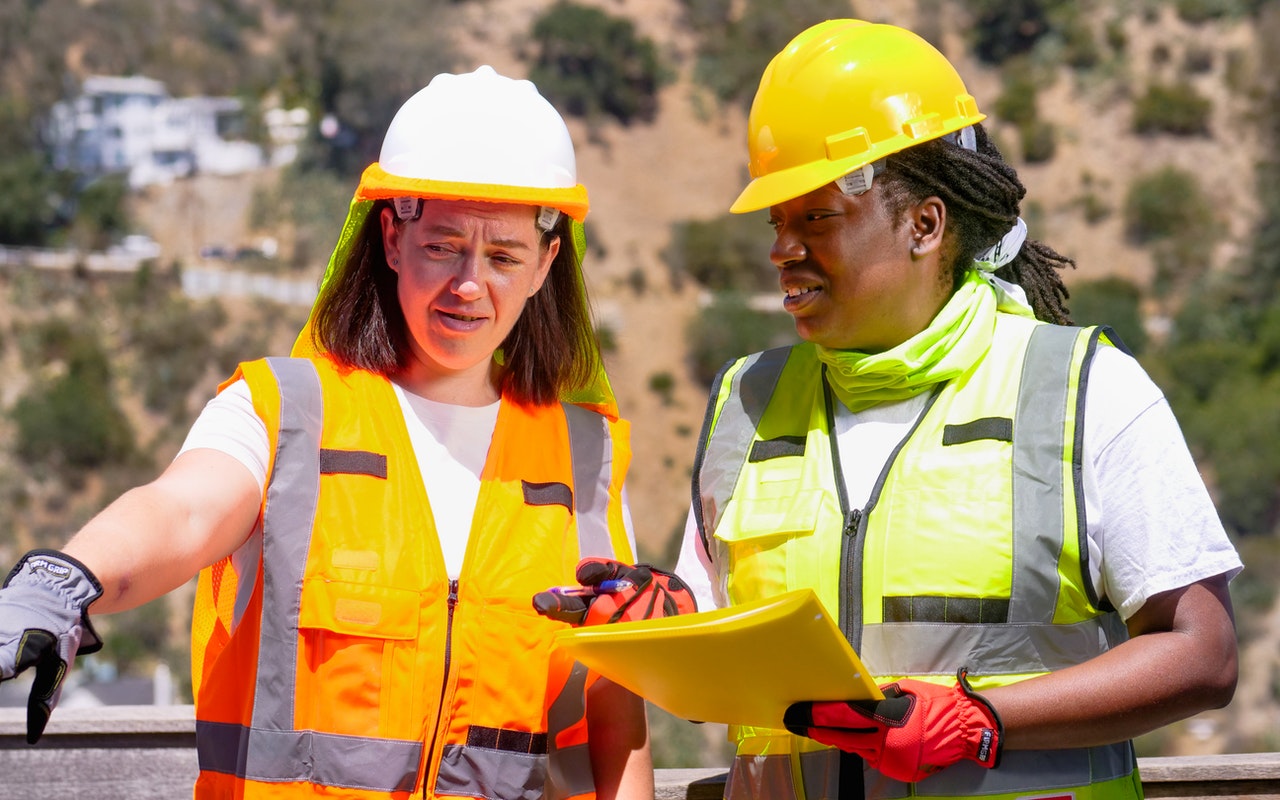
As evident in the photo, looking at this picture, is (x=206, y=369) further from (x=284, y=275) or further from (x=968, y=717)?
(x=968, y=717)

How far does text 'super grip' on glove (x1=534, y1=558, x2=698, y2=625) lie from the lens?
2.35 metres

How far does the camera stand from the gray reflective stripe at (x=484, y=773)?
2348 millimetres

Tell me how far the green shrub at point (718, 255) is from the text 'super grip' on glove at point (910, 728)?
3902cm

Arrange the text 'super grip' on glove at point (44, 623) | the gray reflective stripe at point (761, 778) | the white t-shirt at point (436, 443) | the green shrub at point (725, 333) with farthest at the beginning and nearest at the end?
the green shrub at point (725, 333), the gray reflective stripe at point (761, 778), the white t-shirt at point (436, 443), the text 'super grip' on glove at point (44, 623)

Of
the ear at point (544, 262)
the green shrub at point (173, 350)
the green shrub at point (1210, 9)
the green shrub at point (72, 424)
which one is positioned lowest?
the green shrub at point (72, 424)

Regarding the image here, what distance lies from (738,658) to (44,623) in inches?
36.2

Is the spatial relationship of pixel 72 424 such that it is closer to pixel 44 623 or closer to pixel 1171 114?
pixel 1171 114

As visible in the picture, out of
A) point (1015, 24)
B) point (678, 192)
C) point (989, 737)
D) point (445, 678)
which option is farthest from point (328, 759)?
point (1015, 24)

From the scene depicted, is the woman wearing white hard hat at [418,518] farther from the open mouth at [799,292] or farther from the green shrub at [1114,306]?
the green shrub at [1114,306]

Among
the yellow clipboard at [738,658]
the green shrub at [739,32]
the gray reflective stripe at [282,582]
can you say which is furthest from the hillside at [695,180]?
the yellow clipboard at [738,658]

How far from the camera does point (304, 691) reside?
2.31m

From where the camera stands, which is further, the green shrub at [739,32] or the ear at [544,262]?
the green shrub at [739,32]

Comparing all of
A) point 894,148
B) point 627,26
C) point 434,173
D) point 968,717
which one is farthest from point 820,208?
point 627,26

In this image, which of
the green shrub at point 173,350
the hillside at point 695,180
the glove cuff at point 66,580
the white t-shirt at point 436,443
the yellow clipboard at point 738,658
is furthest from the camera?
the hillside at point 695,180
